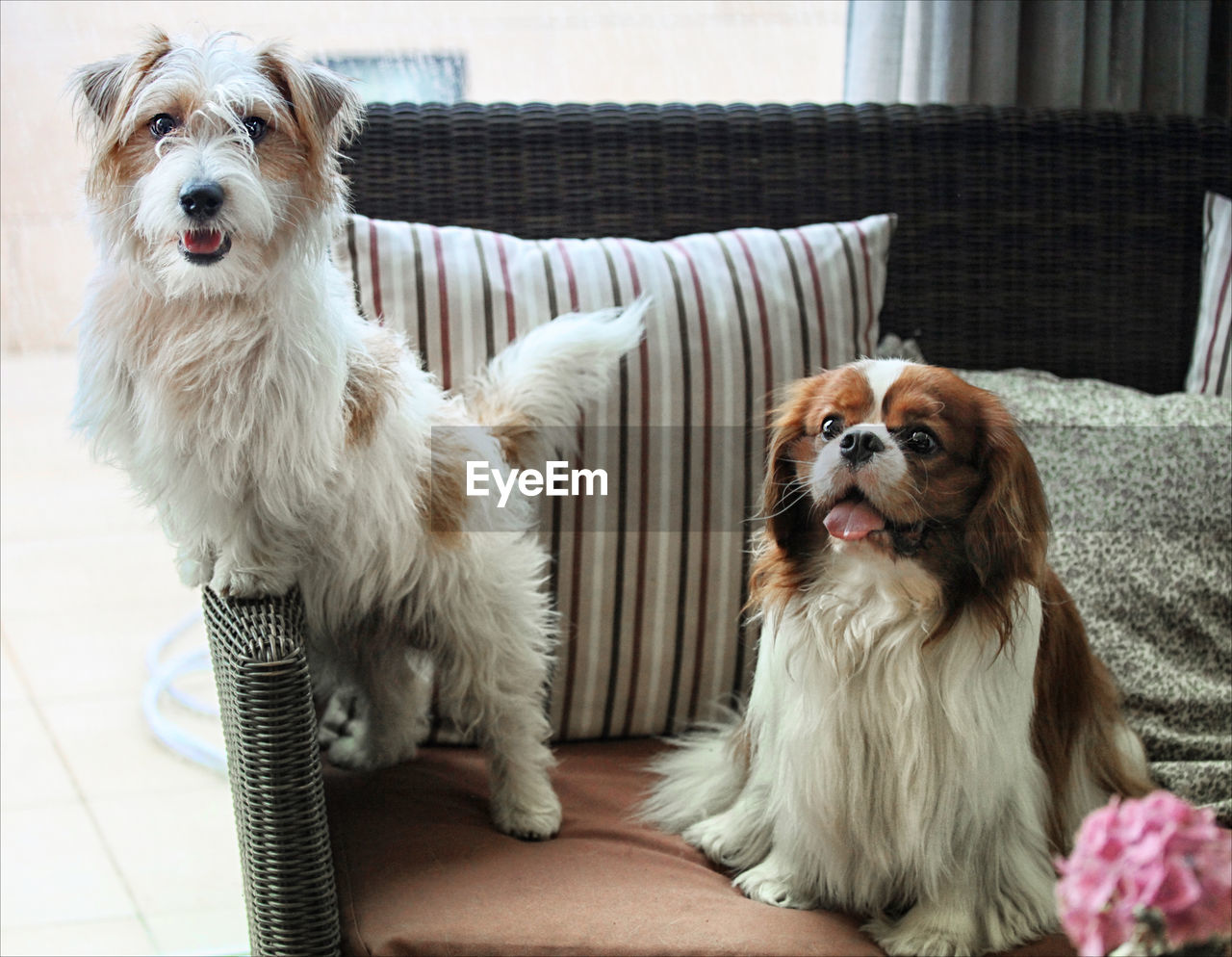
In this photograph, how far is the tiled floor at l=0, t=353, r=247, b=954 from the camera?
6.31ft

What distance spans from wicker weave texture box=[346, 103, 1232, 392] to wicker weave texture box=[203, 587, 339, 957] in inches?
32.7

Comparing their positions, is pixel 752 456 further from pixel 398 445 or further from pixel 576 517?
pixel 398 445

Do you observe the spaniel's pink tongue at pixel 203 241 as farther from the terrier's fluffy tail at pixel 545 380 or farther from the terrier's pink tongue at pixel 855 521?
the terrier's pink tongue at pixel 855 521

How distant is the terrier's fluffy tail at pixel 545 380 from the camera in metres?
1.46

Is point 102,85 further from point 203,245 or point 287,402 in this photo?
point 287,402

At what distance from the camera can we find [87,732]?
206cm

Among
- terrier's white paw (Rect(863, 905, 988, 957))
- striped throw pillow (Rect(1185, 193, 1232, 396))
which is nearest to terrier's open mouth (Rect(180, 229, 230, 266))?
terrier's white paw (Rect(863, 905, 988, 957))

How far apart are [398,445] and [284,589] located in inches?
7.8

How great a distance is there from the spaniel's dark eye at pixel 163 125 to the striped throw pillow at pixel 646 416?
0.44m

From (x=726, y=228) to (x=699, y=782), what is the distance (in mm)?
857

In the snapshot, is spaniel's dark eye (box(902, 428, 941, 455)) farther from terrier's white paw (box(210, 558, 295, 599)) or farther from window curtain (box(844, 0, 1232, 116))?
window curtain (box(844, 0, 1232, 116))

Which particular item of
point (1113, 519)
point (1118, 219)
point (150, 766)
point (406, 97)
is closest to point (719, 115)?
point (406, 97)

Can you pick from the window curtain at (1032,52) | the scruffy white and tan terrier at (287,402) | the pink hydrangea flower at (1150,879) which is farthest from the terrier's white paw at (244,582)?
the window curtain at (1032,52)

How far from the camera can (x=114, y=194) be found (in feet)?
3.76
